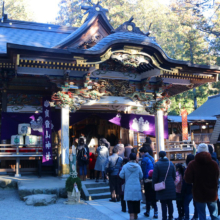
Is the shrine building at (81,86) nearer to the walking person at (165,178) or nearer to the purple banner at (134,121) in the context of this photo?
the purple banner at (134,121)

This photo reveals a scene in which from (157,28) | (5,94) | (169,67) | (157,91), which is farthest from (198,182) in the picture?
(157,28)

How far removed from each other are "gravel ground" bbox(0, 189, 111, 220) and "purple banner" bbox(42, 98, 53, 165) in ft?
9.30

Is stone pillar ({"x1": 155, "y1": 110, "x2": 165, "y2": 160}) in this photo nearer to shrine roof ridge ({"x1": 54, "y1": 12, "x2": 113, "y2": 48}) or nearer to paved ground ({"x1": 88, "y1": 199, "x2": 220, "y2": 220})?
paved ground ({"x1": 88, "y1": 199, "x2": 220, "y2": 220})

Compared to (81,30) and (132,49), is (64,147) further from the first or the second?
(81,30)

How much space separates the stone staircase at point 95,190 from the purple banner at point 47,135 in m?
2.28

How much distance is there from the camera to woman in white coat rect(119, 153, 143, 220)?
213 inches

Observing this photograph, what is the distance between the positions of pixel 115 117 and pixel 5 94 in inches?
186

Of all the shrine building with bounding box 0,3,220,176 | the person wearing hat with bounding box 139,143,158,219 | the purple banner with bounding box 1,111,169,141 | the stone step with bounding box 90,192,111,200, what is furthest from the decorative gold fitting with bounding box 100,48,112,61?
the stone step with bounding box 90,192,111,200

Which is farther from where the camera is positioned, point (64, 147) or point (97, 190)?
point (64, 147)

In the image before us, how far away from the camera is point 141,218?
5.80 m

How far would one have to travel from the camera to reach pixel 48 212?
20.6ft

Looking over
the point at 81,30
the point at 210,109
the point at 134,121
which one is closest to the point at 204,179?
the point at 134,121

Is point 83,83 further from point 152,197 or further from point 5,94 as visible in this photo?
point 152,197

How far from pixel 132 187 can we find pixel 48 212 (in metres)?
2.20
